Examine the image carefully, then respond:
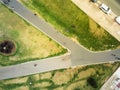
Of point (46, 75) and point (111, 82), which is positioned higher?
point (111, 82)

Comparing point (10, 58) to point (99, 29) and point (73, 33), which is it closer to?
point (73, 33)

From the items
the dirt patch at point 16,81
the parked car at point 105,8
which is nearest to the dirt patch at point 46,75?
the dirt patch at point 16,81

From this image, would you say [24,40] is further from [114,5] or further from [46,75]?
[114,5]

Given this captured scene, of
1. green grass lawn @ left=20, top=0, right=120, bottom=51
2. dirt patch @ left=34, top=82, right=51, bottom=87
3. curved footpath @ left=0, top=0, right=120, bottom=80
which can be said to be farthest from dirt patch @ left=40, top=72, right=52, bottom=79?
green grass lawn @ left=20, top=0, right=120, bottom=51

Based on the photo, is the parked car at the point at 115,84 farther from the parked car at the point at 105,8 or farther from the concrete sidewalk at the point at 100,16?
the parked car at the point at 105,8

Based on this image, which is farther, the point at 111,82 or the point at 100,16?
the point at 100,16

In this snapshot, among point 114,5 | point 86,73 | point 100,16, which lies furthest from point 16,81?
point 114,5
